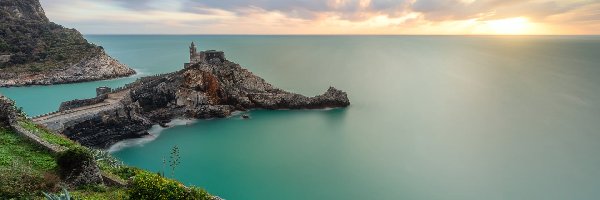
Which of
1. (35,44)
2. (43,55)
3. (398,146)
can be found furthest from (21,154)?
(35,44)

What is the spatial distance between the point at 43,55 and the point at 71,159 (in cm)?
7816

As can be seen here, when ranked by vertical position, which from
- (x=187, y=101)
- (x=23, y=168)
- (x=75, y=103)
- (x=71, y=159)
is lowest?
(x=187, y=101)

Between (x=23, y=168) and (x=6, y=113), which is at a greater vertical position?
(x=6, y=113)

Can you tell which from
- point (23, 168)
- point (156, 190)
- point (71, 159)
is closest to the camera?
point (156, 190)

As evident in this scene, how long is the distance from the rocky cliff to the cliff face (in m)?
28.4

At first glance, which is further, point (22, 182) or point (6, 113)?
point (6, 113)

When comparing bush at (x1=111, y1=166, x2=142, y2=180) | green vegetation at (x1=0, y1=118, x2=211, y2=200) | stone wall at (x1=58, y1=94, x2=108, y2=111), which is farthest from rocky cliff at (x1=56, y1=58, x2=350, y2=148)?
green vegetation at (x1=0, y1=118, x2=211, y2=200)

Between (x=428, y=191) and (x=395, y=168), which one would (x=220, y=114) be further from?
(x=428, y=191)

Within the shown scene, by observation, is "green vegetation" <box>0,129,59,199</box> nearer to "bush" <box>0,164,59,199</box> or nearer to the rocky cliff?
"bush" <box>0,164,59,199</box>

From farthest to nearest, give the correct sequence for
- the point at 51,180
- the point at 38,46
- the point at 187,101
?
the point at 38,46 → the point at 187,101 → the point at 51,180

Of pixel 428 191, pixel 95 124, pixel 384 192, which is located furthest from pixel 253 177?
pixel 95 124

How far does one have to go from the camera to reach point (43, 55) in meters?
82.0

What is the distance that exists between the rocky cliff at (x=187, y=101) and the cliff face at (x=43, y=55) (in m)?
28.4

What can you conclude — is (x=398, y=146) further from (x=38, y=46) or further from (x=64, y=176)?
(x=38, y=46)
